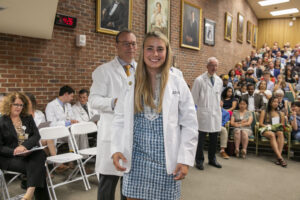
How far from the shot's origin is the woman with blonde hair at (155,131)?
1438 mm

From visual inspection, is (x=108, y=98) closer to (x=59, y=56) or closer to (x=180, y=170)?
(x=180, y=170)

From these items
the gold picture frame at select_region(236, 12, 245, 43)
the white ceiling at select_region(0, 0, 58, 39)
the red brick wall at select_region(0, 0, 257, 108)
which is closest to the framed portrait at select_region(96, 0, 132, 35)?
the red brick wall at select_region(0, 0, 257, 108)

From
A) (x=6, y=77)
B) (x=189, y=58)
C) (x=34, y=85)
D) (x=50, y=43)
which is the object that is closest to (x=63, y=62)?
(x=50, y=43)

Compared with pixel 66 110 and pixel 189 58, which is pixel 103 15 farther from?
pixel 189 58

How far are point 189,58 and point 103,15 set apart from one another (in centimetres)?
349

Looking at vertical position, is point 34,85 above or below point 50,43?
below

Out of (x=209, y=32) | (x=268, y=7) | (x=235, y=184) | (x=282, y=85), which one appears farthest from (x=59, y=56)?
(x=268, y=7)

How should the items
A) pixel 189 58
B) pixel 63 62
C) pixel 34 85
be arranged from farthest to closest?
pixel 189 58
pixel 63 62
pixel 34 85

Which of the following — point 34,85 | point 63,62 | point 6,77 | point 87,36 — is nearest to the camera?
point 6,77

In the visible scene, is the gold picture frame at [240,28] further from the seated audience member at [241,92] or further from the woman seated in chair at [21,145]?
the woman seated in chair at [21,145]

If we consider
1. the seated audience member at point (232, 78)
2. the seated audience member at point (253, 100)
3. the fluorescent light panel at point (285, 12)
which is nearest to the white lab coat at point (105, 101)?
the seated audience member at point (253, 100)

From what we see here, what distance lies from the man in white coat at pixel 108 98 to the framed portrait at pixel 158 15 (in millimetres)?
4165

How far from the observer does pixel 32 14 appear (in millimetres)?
3383

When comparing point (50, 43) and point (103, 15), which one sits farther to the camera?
point (103, 15)
